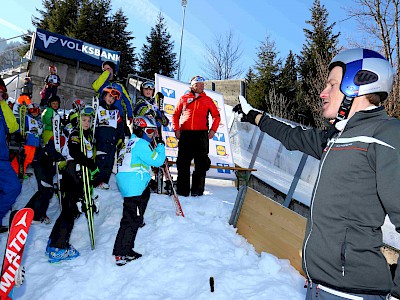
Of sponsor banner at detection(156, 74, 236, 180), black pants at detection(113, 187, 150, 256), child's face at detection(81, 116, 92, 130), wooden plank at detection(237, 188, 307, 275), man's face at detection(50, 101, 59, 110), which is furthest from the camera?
sponsor banner at detection(156, 74, 236, 180)

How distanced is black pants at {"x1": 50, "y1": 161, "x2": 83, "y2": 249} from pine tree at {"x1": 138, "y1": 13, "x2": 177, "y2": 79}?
30238mm

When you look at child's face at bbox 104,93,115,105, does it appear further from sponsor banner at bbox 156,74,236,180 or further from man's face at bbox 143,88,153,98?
sponsor banner at bbox 156,74,236,180

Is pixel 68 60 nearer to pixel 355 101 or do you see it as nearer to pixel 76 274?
pixel 76 274

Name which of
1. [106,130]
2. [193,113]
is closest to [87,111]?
[106,130]

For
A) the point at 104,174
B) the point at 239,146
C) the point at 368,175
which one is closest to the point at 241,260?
the point at 368,175

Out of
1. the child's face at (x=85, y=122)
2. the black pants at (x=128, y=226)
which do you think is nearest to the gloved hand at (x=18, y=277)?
the black pants at (x=128, y=226)

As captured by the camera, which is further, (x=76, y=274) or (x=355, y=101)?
(x=76, y=274)

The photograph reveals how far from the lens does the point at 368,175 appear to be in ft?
5.84

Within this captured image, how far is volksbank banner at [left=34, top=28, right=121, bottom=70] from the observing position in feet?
72.6

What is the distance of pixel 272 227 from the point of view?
183 inches

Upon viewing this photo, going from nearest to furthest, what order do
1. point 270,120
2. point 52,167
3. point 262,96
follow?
1. point 270,120
2. point 52,167
3. point 262,96

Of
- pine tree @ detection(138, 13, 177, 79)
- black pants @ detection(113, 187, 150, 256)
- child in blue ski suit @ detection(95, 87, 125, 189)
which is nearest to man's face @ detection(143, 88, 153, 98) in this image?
child in blue ski suit @ detection(95, 87, 125, 189)

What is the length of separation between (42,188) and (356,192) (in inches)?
219

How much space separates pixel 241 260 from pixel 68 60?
80.1 feet
